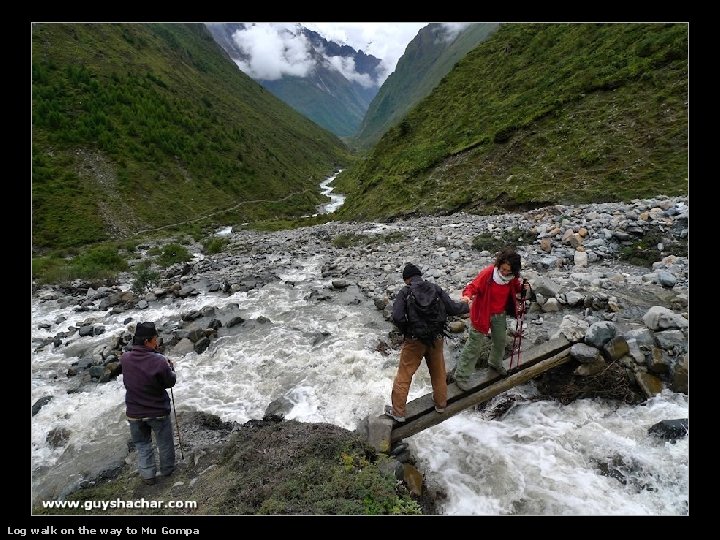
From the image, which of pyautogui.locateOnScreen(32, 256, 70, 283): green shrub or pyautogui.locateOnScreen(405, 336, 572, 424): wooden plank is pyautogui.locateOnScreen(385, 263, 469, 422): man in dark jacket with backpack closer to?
pyautogui.locateOnScreen(405, 336, 572, 424): wooden plank

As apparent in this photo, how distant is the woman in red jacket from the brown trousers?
800 millimetres

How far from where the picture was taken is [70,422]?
9414 millimetres

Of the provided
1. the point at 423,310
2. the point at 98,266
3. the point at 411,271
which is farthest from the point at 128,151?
the point at 423,310

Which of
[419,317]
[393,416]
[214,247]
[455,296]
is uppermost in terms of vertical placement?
[214,247]

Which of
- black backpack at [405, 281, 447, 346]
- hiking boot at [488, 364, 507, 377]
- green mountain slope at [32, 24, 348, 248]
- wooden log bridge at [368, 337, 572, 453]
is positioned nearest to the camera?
black backpack at [405, 281, 447, 346]

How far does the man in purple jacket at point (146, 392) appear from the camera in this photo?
652cm

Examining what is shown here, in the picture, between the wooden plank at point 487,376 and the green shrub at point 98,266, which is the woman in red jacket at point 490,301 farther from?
the green shrub at point 98,266

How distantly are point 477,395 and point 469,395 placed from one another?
159mm

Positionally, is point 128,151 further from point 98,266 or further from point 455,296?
point 455,296

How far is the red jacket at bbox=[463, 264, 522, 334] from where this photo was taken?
23.1 feet

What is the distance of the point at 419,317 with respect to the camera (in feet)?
20.6

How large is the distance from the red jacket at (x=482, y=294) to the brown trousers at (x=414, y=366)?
3.28ft

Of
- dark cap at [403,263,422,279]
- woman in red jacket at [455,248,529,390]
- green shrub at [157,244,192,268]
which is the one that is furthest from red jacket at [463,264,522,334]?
green shrub at [157,244,192,268]
